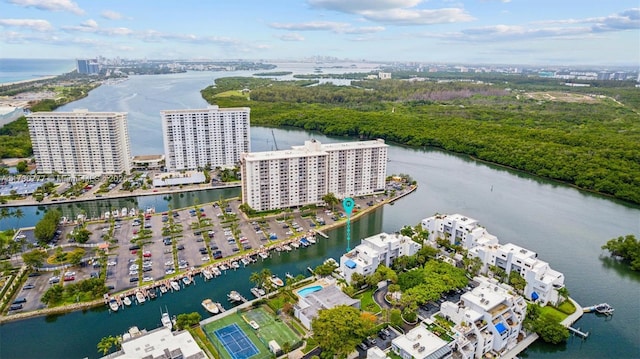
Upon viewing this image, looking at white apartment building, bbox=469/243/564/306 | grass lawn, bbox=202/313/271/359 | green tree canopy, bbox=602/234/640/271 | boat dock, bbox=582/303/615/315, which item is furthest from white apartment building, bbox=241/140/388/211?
boat dock, bbox=582/303/615/315

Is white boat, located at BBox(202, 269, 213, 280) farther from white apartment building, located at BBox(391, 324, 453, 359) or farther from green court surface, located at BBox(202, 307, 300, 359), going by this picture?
white apartment building, located at BBox(391, 324, 453, 359)

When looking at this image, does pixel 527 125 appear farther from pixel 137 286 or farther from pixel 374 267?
pixel 137 286

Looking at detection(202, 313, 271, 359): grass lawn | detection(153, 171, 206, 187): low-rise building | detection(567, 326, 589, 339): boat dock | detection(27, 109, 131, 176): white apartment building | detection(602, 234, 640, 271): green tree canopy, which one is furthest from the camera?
detection(27, 109, 131, 176): white apartment building

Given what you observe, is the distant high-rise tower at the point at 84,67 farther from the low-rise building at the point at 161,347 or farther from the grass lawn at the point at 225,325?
the low-rise building at the point at 161,347

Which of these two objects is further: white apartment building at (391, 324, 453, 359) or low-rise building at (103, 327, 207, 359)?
low-rise building at (103, 327, 207, 359)

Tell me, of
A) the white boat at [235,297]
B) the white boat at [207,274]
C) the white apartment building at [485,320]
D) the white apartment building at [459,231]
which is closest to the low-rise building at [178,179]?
the white boat at [207,274]

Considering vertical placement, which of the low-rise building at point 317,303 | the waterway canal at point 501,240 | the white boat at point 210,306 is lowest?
the waterway canal at point 501,240
